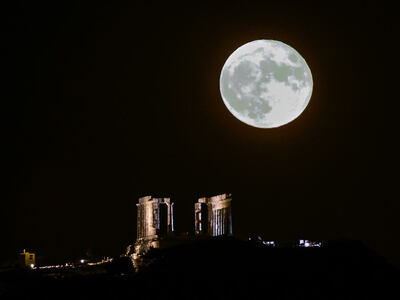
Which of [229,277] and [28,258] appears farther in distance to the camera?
[28,258]

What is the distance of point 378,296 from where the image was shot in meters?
55.4

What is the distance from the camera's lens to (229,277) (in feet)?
192

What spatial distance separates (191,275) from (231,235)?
1739 centimetres

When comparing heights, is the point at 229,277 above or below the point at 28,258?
below

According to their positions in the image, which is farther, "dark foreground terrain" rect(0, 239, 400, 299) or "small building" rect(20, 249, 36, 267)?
"small building" rect(20, 249, 36, 267)

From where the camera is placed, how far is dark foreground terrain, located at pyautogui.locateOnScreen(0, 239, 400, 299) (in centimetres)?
5556

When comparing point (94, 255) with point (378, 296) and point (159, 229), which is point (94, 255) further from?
point (378, 296)

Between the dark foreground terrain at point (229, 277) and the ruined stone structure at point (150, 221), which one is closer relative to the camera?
the dark foreground terrain at point (229, 277)

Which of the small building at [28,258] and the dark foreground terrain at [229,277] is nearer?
the dark foreground terrain at [229,277]

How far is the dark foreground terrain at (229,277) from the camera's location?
5556cm

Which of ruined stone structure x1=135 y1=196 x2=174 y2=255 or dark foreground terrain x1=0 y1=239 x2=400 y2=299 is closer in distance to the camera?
dark foreground terrain x1=0 y1=239 x2=400 y2=299

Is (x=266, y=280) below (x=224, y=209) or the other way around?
below

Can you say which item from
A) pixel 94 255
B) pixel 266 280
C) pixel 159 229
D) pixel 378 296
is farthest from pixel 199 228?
pixel 378 296

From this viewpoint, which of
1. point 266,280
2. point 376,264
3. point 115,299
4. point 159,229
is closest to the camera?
point 115,299
